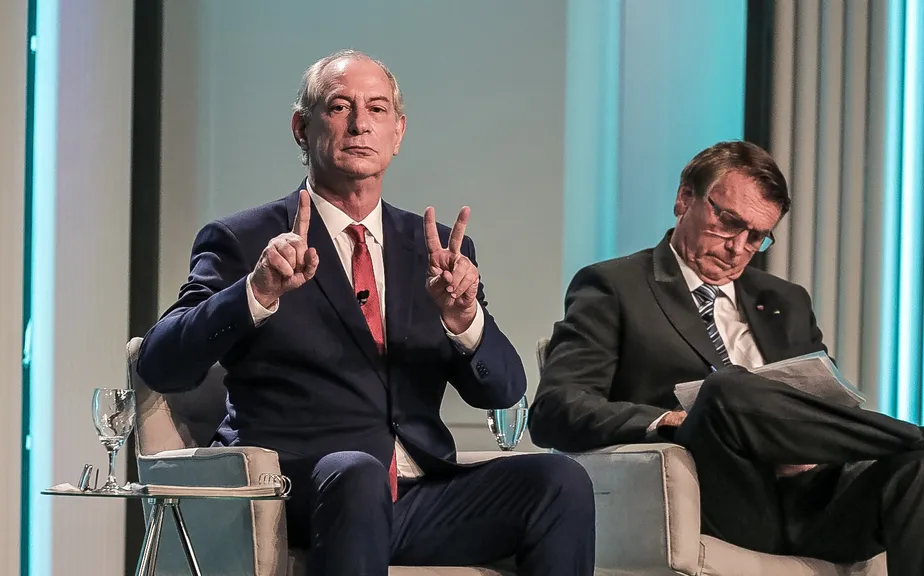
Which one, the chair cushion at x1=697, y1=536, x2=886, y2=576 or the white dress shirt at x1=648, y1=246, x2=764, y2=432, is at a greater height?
the white dress shirt at x1=648, y1=246, x2=764, y2=432

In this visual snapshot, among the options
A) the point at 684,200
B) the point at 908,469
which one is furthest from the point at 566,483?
the point at 684,200

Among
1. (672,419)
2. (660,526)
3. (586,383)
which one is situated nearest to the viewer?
(660,526)

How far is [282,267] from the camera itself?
2.10 m

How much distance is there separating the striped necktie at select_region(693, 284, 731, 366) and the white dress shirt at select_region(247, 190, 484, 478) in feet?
2.98

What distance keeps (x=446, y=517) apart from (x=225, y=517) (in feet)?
1.29

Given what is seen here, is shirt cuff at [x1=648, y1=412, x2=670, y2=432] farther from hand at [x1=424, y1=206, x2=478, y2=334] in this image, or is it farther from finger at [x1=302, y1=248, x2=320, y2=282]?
finger at [x1=302, y1=248, x2=320, y2=282]

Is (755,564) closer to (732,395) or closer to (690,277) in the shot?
(732,395)

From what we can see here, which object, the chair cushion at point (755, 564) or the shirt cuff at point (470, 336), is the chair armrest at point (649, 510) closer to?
the chair cushion at point (755, 564)

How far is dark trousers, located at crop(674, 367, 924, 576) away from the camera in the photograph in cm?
252

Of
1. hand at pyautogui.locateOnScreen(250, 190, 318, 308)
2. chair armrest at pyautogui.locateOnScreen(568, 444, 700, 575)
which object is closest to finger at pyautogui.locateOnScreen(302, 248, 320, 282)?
hand at pyautogui.locateOnScreen(250, 190, 318, 308)

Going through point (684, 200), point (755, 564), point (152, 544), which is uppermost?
point (684, 200)

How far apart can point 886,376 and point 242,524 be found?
2.83m

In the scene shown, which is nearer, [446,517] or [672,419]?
[446,517]

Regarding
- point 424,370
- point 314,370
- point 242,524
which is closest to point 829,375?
point 424,370
